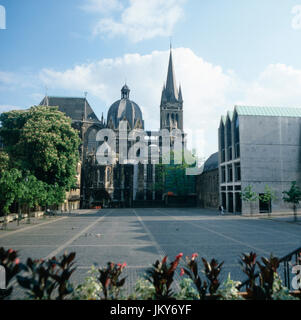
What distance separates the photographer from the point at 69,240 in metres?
15.7

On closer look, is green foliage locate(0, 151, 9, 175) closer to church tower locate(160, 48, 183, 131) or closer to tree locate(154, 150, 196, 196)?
tree locate(154, 150, 196, 196)

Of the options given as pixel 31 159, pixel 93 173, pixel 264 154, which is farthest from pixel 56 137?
pixel 93 173

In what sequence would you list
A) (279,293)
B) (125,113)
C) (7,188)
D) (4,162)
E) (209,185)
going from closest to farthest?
(279,293), (7,188), (4,162), (209,185), (125,113)

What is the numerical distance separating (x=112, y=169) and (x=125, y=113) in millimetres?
24684

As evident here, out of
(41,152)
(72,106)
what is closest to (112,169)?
(72,106)

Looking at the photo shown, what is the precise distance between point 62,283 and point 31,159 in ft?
93.6

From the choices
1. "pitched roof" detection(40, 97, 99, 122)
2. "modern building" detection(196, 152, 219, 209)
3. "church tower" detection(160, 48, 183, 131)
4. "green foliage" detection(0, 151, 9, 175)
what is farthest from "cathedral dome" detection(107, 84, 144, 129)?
"green foliage" detection(0, 151, 9, 175)

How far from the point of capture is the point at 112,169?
6650 centimetres

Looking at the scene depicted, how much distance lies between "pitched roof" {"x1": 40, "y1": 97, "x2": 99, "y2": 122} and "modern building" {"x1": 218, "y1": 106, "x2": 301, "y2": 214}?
145 feet

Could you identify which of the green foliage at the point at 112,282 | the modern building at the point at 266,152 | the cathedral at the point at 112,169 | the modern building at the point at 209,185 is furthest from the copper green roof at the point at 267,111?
the green foliage at the point at 112,282

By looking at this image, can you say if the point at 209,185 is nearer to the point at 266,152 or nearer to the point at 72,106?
the point at 266,152

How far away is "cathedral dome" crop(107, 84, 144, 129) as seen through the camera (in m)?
81.8

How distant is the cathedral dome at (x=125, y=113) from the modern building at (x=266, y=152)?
150 feet
